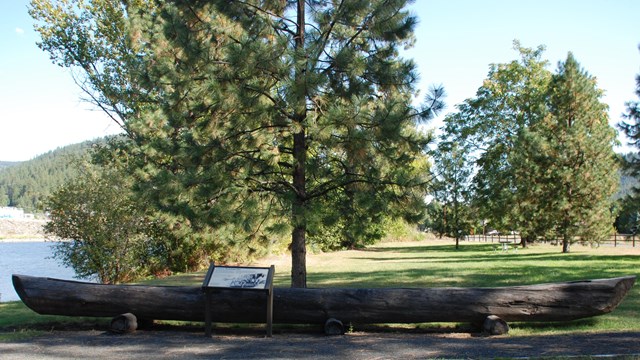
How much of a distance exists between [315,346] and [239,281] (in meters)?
1.53

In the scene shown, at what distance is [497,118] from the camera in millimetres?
35875

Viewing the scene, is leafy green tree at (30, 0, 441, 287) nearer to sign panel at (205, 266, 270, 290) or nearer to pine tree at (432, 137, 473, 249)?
sign panel at (205, 266, 270, 290)

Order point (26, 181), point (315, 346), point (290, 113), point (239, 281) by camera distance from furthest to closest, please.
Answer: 1. point (26, 181)
2. point (290, 113)
3. point (239, 281)
4. point (315, 346)

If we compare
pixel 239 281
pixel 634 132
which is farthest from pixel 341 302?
pixel 634 132

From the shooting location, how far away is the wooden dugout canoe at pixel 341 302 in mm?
8273

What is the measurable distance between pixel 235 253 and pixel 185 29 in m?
11.9

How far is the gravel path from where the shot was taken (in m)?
6.45

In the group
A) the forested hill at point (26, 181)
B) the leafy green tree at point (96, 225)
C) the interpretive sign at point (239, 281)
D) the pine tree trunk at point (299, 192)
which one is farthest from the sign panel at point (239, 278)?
the forested hill at point (26, 181)

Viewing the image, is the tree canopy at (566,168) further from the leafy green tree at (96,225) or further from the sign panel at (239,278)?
the sign panel at (239,278)

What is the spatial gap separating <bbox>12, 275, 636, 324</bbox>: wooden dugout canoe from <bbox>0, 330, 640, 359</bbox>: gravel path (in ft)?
1.09

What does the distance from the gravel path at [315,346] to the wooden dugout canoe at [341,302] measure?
0.33 metres

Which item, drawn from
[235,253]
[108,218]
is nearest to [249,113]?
[108,218]

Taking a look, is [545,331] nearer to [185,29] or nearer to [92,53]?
[185,29]

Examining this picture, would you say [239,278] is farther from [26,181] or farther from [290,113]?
[26,181]
